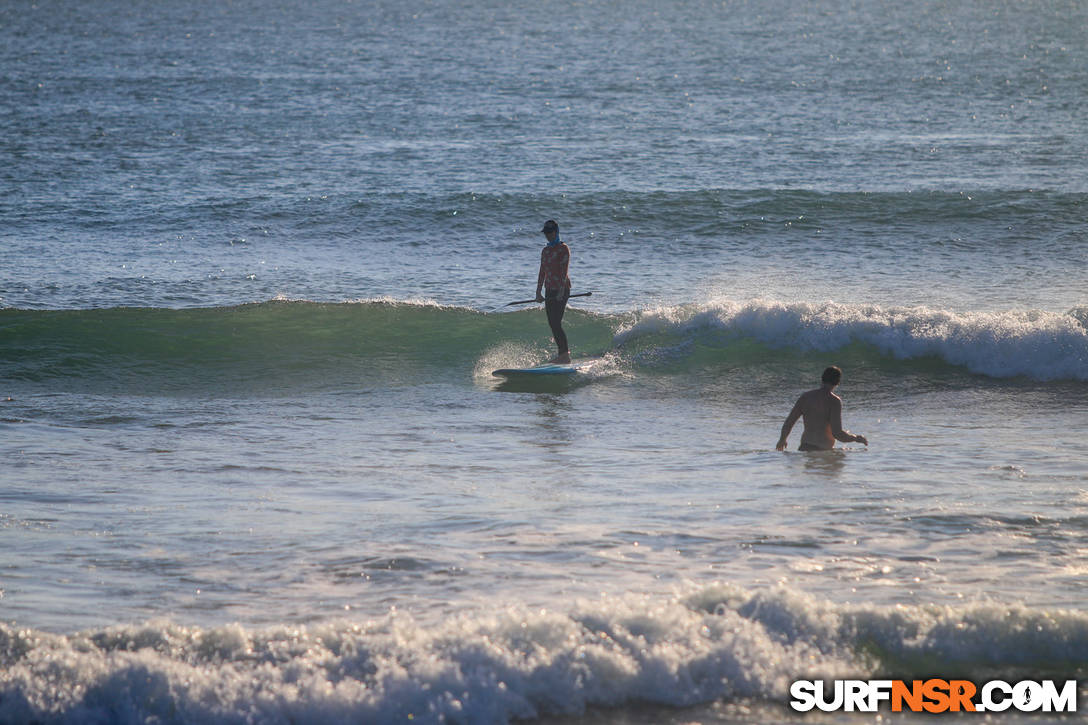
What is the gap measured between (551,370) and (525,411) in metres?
1.41

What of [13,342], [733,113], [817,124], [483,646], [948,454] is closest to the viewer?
[483,646]

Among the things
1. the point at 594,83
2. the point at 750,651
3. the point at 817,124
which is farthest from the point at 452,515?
the point at 594,83

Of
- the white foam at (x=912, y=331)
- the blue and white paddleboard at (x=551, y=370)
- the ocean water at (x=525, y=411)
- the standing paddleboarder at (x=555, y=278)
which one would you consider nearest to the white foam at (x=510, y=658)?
the ocean water at (x=525, y=411)

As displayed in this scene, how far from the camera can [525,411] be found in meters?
11.9

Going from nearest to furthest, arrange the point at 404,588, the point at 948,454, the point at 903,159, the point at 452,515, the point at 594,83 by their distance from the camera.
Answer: the point at 404,588 → the point at 452,515 → the point at 948,454 → the point at 903,159 → the point at 594,83

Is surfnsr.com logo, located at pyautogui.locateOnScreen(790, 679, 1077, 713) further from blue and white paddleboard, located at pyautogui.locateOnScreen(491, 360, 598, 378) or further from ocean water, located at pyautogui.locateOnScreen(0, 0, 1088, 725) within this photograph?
blue and white paddleboard, located at pyautogui.locateOnScreen(491, 360, 598, 378)

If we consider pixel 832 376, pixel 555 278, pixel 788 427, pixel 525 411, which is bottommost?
pixel 525 411

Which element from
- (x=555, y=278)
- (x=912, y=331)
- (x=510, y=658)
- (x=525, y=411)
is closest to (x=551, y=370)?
(x=555, y=278)

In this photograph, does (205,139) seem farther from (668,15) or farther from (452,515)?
(668,15)

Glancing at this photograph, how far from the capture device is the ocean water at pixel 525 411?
5336 mm

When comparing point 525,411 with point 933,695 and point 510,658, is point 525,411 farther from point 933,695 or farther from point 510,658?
point 933,695

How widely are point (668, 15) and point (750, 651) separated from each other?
89898 millimetres

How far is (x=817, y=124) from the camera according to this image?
114 feet

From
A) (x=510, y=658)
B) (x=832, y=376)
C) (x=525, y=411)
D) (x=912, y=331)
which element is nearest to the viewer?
(x=510, y=658)
